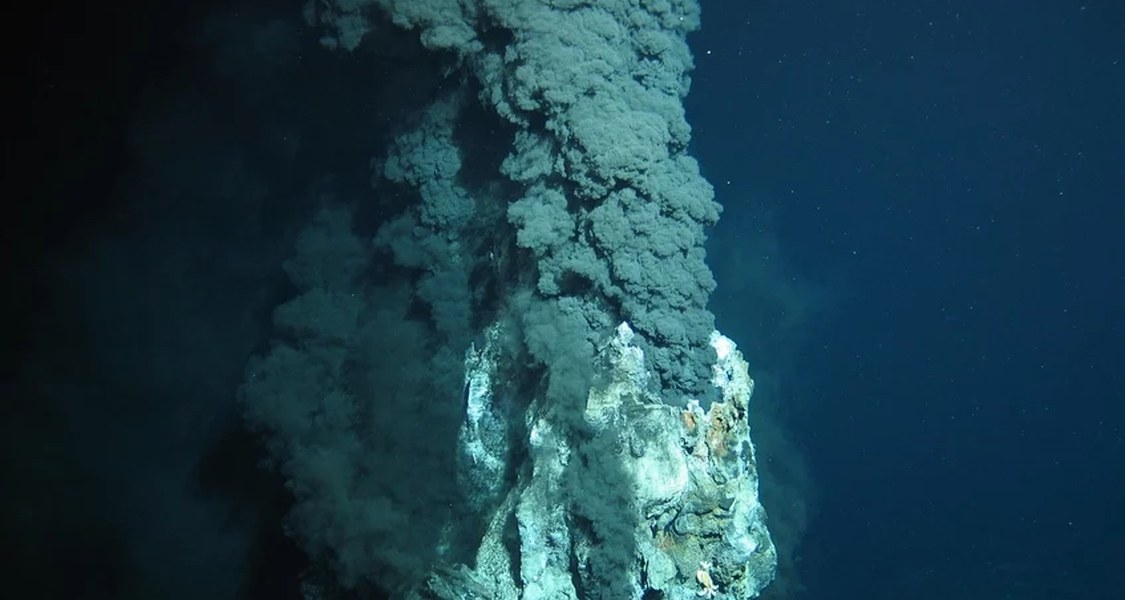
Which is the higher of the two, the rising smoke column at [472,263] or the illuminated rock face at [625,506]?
Result: the rising smoke column at [472,263]

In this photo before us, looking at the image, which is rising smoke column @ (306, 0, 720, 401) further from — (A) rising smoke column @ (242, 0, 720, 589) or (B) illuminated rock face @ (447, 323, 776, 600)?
(B) illuminated rock face @ (447, 323, 776, 600)

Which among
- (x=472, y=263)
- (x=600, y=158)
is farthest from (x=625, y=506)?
(x=472, y=263)

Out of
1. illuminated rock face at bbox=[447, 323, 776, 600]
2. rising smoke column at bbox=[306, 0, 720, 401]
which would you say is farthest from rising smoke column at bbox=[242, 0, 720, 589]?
illuminated rock face at bbox=[447, 323, 776, 600]

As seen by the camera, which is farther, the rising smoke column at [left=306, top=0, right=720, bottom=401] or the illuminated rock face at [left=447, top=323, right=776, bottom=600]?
the rising smoke column at [left=306, top=0, right=720, bottom=401]

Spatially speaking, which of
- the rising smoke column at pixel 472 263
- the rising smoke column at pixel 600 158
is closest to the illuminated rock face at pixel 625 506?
the rising smoke column at pixel 472 263

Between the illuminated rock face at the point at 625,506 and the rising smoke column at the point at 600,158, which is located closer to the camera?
the illuminated rock face at the point at 625,506

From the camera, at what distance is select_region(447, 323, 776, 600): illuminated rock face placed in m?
5.52

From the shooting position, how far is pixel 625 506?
5500mm

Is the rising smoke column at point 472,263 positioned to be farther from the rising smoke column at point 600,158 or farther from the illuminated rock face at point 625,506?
the illuminated rock face at point 625,506

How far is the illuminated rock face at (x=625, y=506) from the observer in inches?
217

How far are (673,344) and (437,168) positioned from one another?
4.14 metres

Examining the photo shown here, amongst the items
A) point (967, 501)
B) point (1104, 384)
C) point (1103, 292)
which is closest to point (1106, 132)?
point (1103, 292)

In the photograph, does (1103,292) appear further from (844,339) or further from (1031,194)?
(844,339)

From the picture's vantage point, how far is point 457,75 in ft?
27.0
